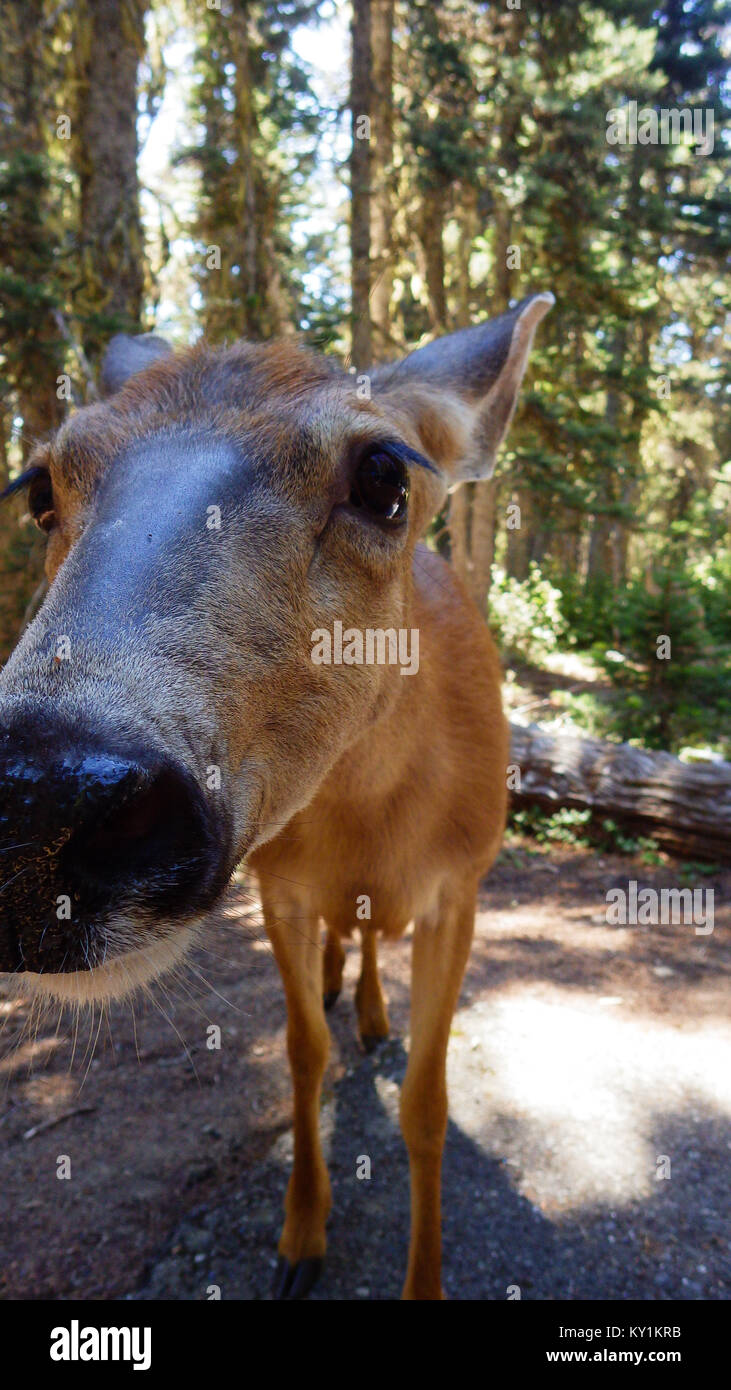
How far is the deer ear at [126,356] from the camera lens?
13.2ft

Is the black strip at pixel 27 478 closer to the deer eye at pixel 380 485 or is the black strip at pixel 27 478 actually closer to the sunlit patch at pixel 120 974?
the deer eye at pixel 380 485

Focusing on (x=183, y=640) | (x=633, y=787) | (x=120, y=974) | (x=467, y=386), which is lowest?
(x=633, y=787)

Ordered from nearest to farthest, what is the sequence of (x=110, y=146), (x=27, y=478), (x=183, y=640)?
(x=183, y=640) → (x=27, y=478) → (x=110, y=146)

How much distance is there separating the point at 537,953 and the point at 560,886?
149 centimetres

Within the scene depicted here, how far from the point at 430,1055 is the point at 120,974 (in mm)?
2126

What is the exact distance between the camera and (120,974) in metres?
1.62

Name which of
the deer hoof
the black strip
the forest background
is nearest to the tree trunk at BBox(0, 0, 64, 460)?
the forest background

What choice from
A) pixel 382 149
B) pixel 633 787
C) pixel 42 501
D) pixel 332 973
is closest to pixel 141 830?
pixel 42 501

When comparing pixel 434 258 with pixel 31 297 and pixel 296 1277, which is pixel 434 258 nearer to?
pixel 31 297

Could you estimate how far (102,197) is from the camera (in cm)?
709

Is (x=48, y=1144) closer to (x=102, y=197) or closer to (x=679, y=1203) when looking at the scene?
(x=679, y=1203)

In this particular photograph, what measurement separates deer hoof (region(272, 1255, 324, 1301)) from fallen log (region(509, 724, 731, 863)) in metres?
4.75

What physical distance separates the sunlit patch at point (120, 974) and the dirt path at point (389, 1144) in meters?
0.25
